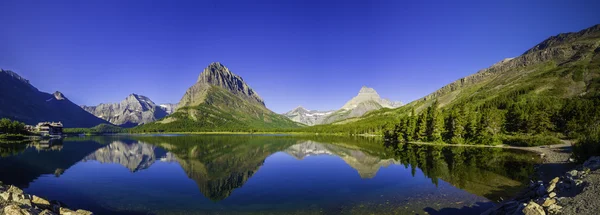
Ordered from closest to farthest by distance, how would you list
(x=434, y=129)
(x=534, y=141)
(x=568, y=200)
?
(x=568, y=200) < (x=534, y=141) < (x=434, y=129)

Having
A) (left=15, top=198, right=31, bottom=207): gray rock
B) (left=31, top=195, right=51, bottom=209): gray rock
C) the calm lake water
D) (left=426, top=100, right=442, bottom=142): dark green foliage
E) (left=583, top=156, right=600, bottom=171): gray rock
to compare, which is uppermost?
(left=426, top=100, right=442, bottom=142): dark green foliage

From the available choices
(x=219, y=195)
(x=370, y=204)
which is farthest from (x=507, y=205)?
(x=219, y=195)

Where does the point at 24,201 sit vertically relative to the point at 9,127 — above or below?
below

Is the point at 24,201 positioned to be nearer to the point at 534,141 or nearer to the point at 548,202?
the point at 548,202

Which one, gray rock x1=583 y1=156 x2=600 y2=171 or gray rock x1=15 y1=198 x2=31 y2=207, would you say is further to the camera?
gray rock x1=583 y1=156 x2=600 y2=171

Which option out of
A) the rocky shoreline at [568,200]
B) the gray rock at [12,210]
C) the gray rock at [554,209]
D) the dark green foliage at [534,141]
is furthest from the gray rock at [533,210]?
the dark green foliage at [534,141]

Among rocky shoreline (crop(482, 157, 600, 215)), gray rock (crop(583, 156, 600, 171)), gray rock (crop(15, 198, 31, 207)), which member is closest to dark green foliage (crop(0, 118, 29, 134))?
gray rock (crop(15, 198, 31, 207))

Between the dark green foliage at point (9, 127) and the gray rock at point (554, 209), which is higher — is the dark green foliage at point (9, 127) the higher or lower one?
the higher one

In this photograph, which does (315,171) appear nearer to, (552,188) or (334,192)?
(334,192)

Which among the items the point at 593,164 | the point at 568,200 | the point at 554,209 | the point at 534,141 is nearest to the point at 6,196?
the point at 554,209

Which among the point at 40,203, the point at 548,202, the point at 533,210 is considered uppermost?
the point at 548,202

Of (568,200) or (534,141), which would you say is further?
(534,141)

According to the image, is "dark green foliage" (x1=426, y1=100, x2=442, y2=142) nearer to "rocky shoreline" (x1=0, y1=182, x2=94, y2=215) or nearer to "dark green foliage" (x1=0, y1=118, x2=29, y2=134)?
"rocky shoreline" (x1=0, y1=182, x2=94, y2=215)

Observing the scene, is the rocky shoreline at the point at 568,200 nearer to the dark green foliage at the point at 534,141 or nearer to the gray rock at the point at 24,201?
the gray rock at the point at 24,201
